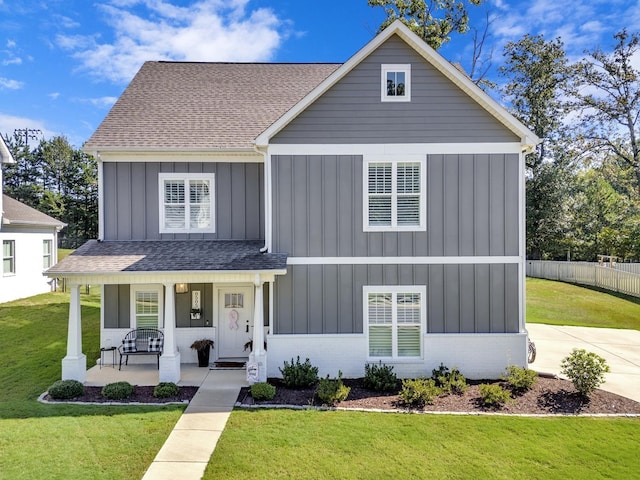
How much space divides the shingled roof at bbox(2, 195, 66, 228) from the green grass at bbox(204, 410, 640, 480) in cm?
1679

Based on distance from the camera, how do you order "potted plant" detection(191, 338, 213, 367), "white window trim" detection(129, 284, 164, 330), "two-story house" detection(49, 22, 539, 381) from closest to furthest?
1. "two-story house" detection(49, 22, 539, 381)
2. "potted plant" detection(191, 338, 213, 367)
3. "white window trim" detection(129, 284, 164, 330)

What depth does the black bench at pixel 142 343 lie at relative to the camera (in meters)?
10.6

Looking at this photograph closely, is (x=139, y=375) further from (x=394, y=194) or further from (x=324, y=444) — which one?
(x=394, y=194)

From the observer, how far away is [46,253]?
2075 cm

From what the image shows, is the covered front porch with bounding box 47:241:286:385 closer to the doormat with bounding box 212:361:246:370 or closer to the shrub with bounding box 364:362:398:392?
the doormat with bounding box 212:361:246:370

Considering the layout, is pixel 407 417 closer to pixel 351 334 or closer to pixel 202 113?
pixel 351 334

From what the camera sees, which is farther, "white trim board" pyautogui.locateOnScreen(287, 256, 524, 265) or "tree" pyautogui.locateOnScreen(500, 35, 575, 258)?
"tree" pyautogui.locateOnScreen(500, 35, 575, 258)

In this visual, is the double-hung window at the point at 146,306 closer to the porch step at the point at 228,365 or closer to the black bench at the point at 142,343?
the black bench at the point at 142,343

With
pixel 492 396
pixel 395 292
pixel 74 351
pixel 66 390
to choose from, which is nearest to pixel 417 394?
pixel 492 396

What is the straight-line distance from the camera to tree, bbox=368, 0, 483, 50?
70.7 feet

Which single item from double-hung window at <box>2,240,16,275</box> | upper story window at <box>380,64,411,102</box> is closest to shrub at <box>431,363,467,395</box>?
upper story window at <box>380,64,411,102</box>

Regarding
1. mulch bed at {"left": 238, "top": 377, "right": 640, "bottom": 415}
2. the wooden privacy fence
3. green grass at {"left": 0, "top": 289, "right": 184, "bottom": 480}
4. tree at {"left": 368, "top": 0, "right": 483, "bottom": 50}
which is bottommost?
mulch bed at {"left": 238, "top": 377, "right": 640, "bottom": 415}

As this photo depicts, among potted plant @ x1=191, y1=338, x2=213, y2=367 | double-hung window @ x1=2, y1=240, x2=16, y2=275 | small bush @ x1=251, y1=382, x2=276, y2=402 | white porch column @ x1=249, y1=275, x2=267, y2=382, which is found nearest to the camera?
small bush @ x1=251, y1=382, x2=276, y2=402

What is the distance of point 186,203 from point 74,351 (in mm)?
4822
